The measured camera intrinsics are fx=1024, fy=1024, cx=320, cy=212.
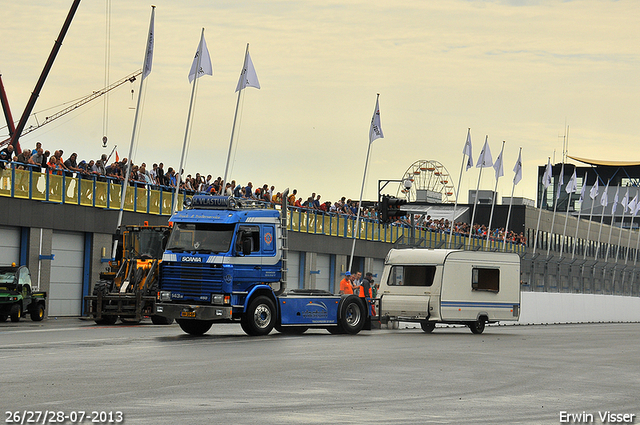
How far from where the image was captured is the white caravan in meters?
30.2

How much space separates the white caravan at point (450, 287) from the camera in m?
30.2

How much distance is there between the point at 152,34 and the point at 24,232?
9.59 m

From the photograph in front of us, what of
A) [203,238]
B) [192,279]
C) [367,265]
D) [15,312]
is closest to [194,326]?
[192,279]

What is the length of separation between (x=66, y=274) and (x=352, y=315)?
13.4 m

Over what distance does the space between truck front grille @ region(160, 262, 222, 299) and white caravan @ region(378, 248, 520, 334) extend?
734cm

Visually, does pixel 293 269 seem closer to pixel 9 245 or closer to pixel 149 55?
pixel 149 55

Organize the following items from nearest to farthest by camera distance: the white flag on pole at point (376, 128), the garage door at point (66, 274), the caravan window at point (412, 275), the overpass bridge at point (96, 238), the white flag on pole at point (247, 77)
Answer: the caravan window at point (412, 275)
the overpass bridge at point (96, 238)
the garage door at point (66, 274)
the white flag on pole at point (247, 77)
the white flag on pole at point (376, 128)

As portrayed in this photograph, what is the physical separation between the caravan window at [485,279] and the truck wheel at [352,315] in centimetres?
459

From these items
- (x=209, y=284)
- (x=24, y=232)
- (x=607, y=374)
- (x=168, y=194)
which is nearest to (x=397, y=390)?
(x=607, y=374)

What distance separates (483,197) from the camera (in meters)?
116

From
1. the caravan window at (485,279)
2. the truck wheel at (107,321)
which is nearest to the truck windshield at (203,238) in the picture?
the truck wheel at (107,321)

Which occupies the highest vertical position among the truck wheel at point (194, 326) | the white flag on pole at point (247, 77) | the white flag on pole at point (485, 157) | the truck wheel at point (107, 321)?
the white flag on pole at point (247, 77)

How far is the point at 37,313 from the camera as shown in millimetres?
31578

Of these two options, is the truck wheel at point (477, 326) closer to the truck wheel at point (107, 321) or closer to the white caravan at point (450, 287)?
the white caravan at point (450, 287)
